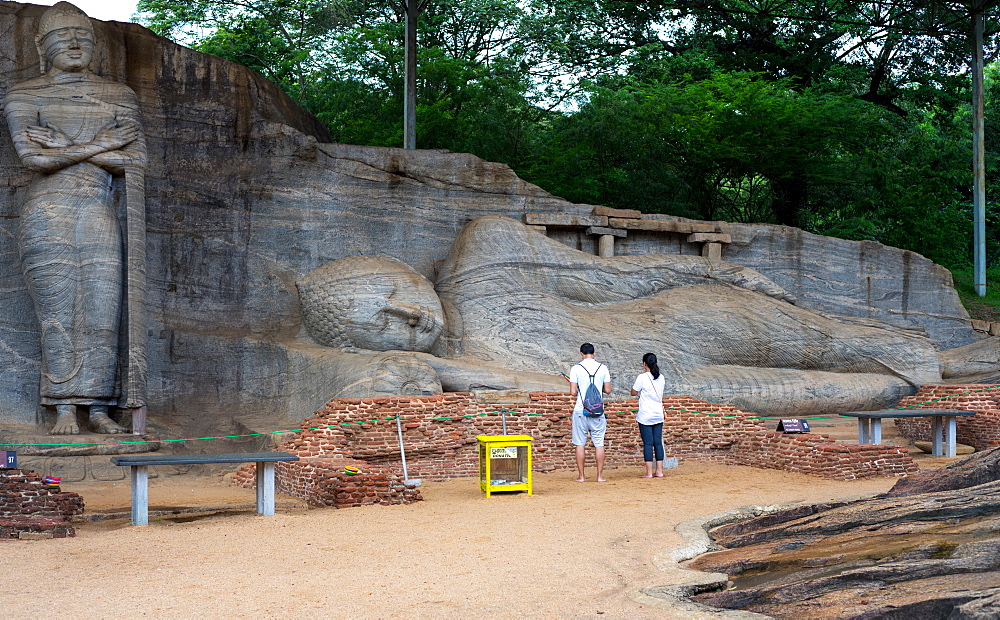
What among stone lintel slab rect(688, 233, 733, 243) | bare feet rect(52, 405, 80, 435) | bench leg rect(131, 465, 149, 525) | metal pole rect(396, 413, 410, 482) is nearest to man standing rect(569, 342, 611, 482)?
metal pole rect(396, 413, 410, 482)

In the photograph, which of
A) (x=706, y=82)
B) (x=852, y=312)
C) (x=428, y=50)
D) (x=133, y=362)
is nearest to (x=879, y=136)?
(x=706, y=82)

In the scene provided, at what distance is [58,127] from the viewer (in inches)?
432

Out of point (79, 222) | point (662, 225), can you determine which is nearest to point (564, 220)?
point (662, 225)

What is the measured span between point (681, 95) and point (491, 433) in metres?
10.7

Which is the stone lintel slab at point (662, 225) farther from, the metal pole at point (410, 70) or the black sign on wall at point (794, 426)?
the black sign on wall at point (794, 426)

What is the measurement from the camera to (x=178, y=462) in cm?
770

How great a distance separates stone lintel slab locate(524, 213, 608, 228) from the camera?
13305 mm

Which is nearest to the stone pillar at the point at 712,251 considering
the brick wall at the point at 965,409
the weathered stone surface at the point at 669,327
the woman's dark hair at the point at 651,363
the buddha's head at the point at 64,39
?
the weathered stone surface at the point at 669,327

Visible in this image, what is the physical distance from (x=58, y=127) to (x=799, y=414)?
913cm

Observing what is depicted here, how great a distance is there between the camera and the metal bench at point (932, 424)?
10.5 metres

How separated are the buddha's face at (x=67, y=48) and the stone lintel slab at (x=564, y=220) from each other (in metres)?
5.68

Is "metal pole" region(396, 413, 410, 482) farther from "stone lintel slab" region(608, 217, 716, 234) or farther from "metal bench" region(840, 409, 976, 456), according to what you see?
"stone lintel slab" region(608, 217, 716, 234)

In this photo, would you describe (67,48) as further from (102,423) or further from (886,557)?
(886,557)

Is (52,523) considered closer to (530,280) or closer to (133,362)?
(133,362)
